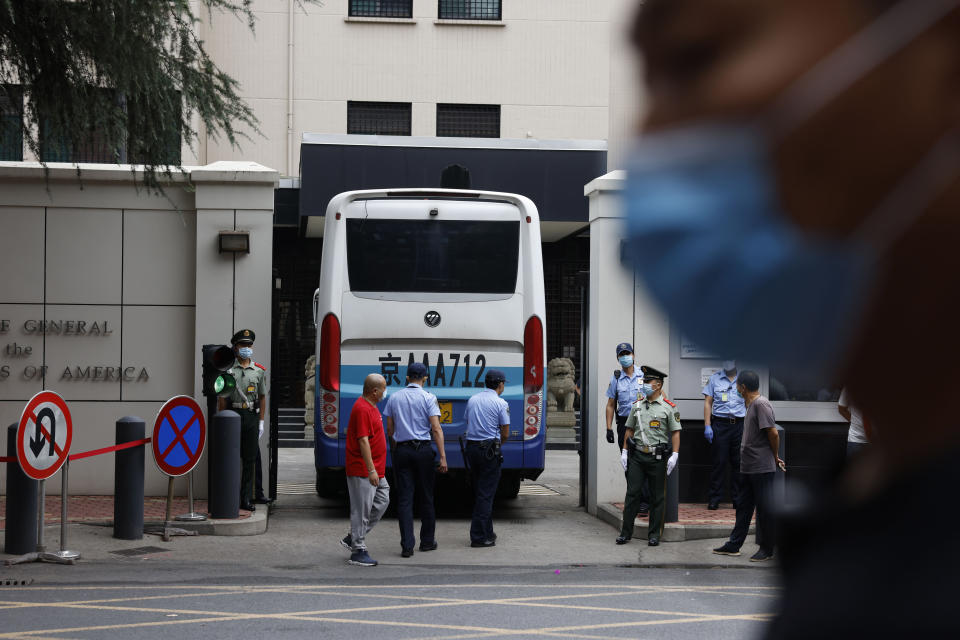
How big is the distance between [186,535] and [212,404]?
1859 millimetres

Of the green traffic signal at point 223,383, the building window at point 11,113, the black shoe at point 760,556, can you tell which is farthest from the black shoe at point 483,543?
the building window at point 11,113

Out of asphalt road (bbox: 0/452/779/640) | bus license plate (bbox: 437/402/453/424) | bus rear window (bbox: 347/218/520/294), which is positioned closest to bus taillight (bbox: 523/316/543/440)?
bus rear window (bbox: 347/218/520/294)

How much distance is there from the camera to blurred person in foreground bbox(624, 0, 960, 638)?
74cm

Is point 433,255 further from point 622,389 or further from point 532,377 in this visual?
point 622,389

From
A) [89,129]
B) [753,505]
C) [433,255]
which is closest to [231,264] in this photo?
[433,255]

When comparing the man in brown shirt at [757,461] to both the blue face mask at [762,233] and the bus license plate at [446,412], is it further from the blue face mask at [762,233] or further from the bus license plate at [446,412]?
the blue face mask at [762,233]

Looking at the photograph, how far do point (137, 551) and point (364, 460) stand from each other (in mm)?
2337

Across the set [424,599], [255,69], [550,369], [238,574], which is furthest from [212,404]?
[255,69]

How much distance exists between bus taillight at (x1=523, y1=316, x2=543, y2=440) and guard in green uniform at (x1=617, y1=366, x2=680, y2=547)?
5.20 feet

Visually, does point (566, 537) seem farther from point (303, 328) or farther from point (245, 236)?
point (303, 328)

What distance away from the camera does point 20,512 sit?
1006cm

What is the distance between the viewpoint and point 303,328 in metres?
25.7

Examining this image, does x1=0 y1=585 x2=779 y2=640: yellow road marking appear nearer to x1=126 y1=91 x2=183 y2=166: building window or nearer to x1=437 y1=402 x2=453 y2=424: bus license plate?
x1=437 y1=402 x2=453 y2=424: bus license plate

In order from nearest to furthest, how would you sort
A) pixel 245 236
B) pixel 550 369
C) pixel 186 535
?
pixel 186 535 → pixel 245 236 → pixel 550 369
